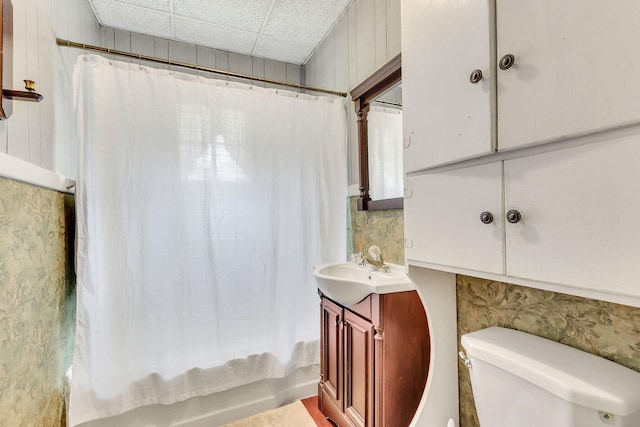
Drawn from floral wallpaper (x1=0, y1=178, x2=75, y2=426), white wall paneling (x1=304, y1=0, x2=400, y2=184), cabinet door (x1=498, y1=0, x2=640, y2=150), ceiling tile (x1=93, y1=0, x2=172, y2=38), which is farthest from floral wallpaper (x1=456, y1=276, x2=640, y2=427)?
ceiling tile (x1=93, y1=0, x2=172, y2=38)

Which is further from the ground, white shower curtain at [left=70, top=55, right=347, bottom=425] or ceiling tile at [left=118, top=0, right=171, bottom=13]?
ceiling tile at [left=118, top=0, right=171, bottom=13]

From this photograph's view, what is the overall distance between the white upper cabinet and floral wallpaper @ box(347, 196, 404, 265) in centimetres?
70

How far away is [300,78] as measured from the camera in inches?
109

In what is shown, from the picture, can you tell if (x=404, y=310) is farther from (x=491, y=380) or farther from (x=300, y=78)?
(x=300, y=78)

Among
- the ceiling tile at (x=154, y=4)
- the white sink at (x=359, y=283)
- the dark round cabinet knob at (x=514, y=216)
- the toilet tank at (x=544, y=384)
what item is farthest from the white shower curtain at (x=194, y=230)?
the dark round cabinet knob at (x=514, y=216)

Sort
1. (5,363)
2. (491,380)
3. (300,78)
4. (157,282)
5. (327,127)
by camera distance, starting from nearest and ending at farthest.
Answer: (491,380) < (5,363) < (157,282) < (327,127) < (300,78)

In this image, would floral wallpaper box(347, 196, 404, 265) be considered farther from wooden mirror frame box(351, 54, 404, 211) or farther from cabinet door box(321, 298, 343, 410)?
cabinet door box(321, 298, 343, 410)

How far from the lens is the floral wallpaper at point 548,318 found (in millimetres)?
673

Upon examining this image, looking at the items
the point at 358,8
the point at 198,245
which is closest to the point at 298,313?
the point at 198,245

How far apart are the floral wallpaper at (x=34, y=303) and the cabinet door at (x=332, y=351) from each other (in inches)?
49.0

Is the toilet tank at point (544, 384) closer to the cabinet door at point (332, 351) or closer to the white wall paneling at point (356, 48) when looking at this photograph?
the cabinet door at point (332, 351)

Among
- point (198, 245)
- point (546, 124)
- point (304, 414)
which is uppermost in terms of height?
point (546, 124)

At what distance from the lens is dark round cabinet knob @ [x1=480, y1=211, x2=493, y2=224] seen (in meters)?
0.68

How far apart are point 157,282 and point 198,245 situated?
290 mm
